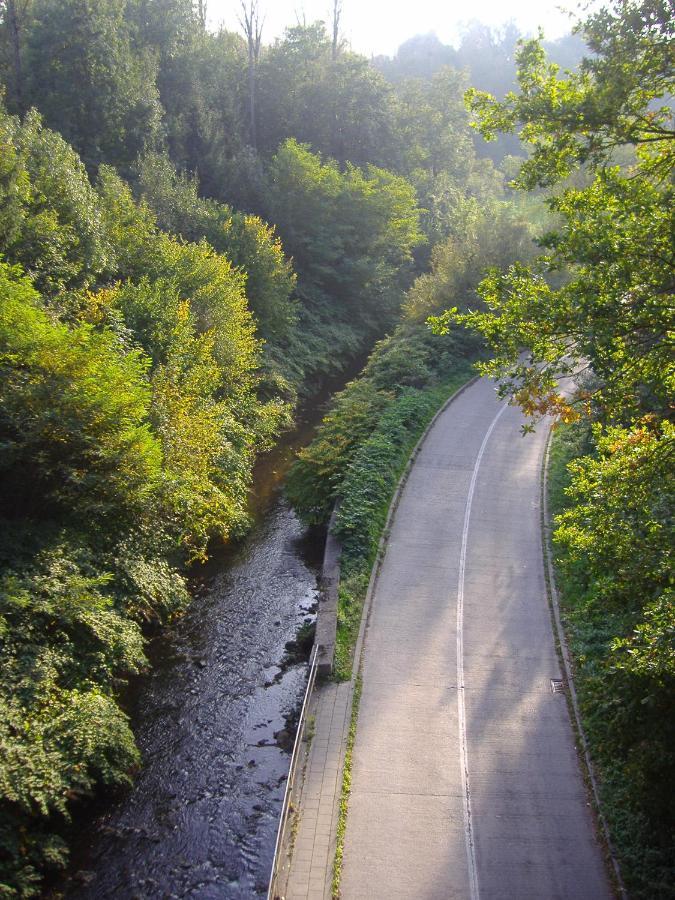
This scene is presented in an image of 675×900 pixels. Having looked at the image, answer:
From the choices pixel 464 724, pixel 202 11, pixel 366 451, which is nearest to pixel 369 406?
pixel 366 451

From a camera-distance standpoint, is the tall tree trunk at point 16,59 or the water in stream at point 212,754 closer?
the water in stream at point 212,754

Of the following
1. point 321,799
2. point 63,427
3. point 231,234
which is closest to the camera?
point 321,799

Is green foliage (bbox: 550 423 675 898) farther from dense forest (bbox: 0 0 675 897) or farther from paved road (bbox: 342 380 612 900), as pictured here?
paved road (bbox: 342 380 612 900)

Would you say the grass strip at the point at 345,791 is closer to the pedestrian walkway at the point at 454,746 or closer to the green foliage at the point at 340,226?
the pedestrian walkway at the point at 454,746

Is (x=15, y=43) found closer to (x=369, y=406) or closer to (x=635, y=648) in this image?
(x=369, y=406)

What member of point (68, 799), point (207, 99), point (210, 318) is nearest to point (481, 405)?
point (210, 318)

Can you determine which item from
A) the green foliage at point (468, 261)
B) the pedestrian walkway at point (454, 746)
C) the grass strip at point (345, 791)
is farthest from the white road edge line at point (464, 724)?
the green foliage at point (468, 261)

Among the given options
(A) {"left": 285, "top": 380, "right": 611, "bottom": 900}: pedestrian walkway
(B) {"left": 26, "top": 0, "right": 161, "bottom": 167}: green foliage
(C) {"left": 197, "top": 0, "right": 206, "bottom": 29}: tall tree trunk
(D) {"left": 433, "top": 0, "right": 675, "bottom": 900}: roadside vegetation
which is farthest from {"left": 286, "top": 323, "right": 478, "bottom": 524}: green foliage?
(C) {"left": 197, "top": 0, "right": 206, "bottom": 29}: tall tree trunk
